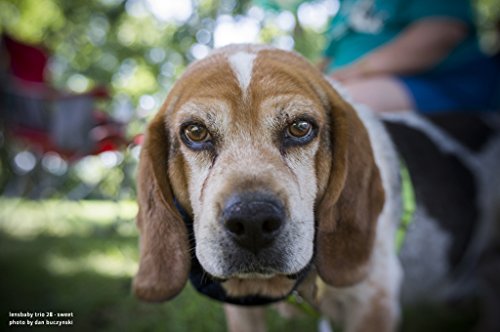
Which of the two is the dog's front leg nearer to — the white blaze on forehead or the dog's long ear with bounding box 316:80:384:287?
the dog's long ear with bounding box 316:80:384:287

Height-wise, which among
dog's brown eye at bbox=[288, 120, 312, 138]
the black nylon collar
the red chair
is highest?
dog's brown eye at bbox=[288, 120, 312, 138]

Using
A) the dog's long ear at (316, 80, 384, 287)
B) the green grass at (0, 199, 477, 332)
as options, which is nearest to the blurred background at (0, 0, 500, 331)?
the green grass at (0, 199, 477, 332)

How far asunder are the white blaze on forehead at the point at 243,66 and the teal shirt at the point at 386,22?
1827mm

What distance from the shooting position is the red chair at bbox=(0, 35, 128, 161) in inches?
247

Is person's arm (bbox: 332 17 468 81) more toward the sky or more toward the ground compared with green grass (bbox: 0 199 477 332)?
more toward the sky

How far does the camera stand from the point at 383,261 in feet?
7.59

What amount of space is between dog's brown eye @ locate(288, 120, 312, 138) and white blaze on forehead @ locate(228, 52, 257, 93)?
277 millimetres

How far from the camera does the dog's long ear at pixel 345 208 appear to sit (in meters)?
2.13

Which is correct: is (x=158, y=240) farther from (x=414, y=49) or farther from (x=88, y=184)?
(x=88, y=184)

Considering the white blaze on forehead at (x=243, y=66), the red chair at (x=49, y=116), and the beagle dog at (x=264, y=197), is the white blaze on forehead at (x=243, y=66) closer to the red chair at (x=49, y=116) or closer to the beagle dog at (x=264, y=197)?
the beagle dog at (x=264, y=197)

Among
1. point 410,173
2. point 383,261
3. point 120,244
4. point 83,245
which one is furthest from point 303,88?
point 83,245

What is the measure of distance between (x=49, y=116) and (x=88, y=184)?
1.29 meters

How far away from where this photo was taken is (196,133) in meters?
2.07

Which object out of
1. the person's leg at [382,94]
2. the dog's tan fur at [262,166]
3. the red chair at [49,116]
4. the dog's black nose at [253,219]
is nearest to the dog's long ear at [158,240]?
the dog's tan fur at [262,166]
